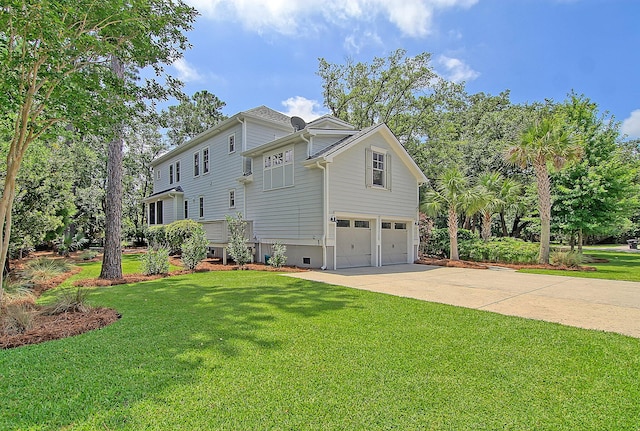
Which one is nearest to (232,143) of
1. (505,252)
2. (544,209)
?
(505,252)

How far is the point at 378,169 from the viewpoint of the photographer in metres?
14.8

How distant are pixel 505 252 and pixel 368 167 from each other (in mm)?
7792

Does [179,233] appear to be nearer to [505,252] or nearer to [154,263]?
[154,263]

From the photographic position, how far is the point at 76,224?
21.8m

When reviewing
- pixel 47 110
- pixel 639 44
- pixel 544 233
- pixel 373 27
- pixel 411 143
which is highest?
pixel 373 27

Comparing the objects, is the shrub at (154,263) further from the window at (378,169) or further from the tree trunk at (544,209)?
the tree trunk at (544,209)

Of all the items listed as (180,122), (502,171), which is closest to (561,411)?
(502,171)

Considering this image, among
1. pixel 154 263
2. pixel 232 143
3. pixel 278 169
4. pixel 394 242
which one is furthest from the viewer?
pixel 232 143

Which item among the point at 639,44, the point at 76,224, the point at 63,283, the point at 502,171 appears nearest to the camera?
the point at 63,283

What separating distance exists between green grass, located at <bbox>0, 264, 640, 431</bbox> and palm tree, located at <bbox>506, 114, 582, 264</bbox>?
429 inches

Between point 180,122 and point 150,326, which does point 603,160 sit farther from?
point 180,122

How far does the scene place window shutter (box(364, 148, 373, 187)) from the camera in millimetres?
14160

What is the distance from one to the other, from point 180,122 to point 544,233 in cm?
3273

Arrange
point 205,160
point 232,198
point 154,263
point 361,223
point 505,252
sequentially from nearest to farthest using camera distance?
1. point 154,263
2. point 361,223
3. point 505,252
4. point 232,198
5. point 205,160
